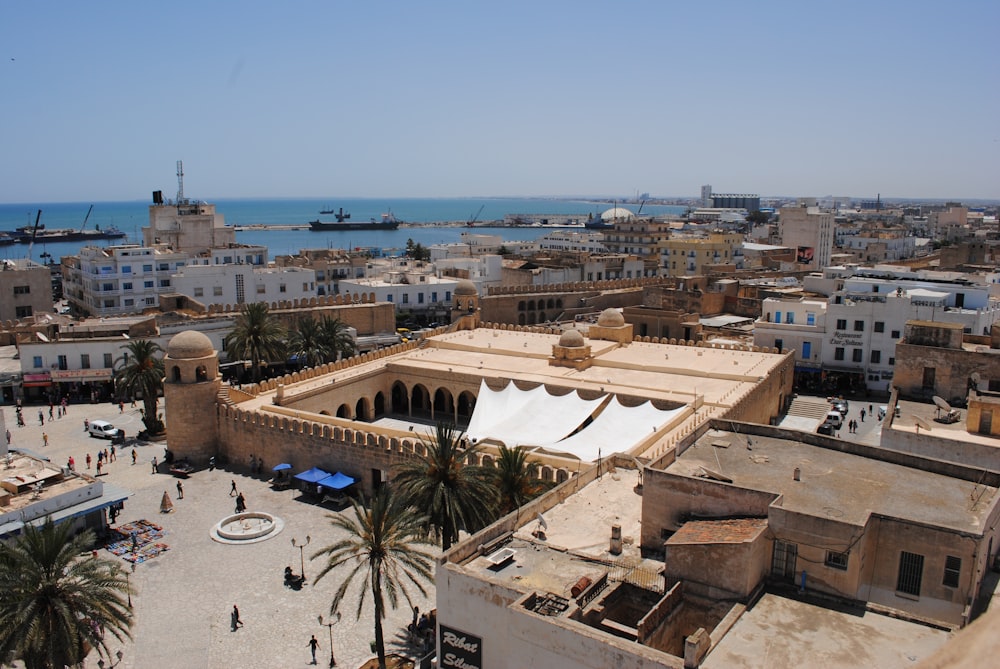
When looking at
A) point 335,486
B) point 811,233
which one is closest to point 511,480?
point 335,486

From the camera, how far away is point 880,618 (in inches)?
497

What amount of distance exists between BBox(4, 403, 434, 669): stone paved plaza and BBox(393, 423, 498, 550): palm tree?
2590 mm

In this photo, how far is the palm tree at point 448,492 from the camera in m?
18.5

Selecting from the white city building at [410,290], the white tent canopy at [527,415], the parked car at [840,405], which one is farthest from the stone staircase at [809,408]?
the white city building at [410,290]

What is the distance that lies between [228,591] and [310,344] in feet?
66.1

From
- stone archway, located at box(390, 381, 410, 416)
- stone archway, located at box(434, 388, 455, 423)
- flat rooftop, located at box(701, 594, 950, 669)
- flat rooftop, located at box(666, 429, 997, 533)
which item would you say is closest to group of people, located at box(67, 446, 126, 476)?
stone archway, located at box(390, 381, 410, 416)

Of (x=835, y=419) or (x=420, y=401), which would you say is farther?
(x=420, y=401)

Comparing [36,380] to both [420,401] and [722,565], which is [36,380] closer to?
[420,401]

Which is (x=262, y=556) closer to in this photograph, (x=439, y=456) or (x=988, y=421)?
(x=439, y=456)

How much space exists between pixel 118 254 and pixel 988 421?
50320 millimetres

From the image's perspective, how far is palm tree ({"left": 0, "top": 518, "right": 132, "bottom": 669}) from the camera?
1389 cm

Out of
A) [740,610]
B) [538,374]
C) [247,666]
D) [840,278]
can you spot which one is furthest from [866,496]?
[840,278]

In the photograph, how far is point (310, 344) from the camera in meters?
39.1

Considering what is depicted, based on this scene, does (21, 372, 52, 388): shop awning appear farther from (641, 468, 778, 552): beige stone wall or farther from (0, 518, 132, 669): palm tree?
(641, 468, 778, 552): beige stone wall
